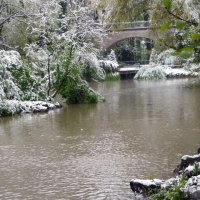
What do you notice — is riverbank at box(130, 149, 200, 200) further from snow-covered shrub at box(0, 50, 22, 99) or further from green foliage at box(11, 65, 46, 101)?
green foliage at box(11, 65, 46, 101)

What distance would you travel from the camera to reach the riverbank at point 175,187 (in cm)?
532

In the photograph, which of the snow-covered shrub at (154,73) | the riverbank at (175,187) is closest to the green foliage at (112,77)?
the snow-covered shrub at (154,73)

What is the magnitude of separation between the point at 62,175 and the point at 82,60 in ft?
37.1

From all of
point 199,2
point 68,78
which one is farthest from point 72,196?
point 68,78

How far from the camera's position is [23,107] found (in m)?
15.9

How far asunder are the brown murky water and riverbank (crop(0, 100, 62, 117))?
1.74ft

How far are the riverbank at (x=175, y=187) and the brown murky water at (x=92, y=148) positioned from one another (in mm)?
297

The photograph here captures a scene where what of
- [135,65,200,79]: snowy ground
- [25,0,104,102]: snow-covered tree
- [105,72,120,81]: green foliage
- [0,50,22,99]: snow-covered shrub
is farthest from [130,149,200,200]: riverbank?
[105,72,120,81]: green foliage

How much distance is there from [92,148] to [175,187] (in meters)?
4.30

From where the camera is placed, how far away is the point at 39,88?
17.1 m

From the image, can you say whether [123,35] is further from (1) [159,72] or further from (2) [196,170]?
(2) [196,170]

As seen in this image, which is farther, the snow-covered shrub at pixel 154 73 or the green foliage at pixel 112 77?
the green foliage at pixel 112 77

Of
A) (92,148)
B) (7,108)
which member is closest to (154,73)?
(7,108)

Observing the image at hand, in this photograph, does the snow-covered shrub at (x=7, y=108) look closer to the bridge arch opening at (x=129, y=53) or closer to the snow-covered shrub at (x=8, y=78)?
the snow-covered shrub at (x=8, y=78)
